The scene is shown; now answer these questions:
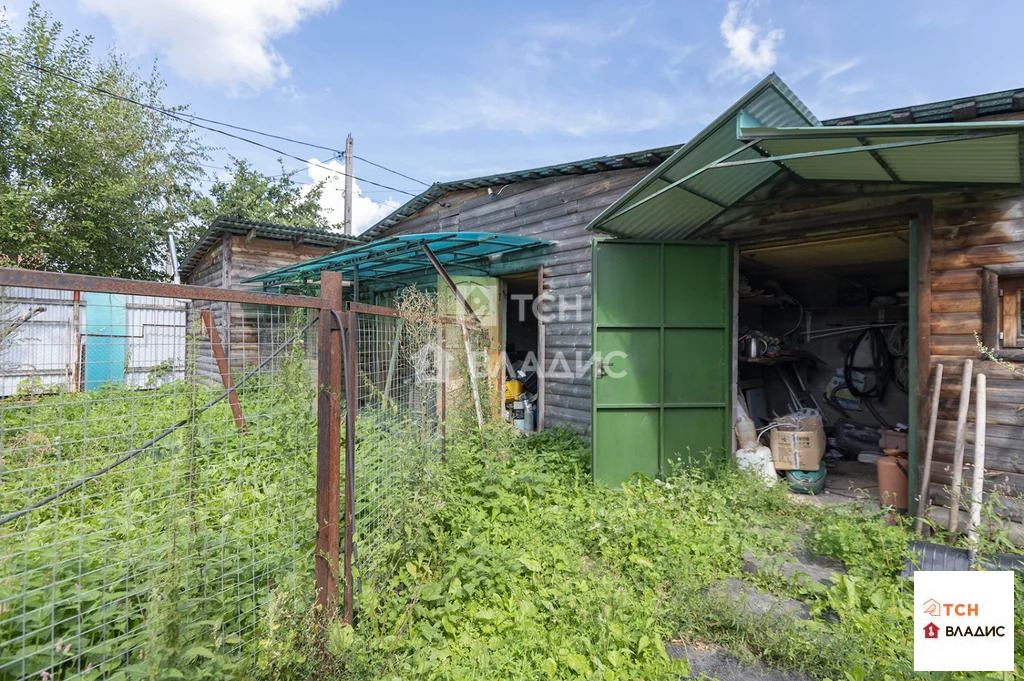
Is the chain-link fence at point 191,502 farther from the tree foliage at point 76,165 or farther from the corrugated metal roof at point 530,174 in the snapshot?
the tree foliage at point 76,165

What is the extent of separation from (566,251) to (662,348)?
194 centimetres

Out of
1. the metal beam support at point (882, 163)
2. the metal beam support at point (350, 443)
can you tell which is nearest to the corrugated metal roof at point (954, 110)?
the metal beam support at point (882, 163)

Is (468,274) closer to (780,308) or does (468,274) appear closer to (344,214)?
(780,308)

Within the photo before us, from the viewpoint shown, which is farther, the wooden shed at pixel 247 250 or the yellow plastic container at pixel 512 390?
the wooden shed at pixel 247 250

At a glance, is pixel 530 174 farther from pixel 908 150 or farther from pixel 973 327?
pixel 973 327

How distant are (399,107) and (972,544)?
42.7 ft

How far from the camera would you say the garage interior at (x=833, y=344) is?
627 centimetres

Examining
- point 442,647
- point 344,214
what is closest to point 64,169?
point 344,214

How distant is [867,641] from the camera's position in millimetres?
2418

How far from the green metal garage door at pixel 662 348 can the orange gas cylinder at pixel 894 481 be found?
53.0 inches

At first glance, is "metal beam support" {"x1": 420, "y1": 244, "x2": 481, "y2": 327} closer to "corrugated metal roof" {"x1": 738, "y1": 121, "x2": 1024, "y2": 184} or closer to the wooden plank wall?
"corrugated metal roof" {"x1": 738, "y1": 121, "x2": 1024, "y2": 184}

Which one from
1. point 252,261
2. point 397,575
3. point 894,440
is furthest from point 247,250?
point 894,440

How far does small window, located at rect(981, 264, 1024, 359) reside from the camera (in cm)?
346

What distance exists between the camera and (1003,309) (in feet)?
11.6
